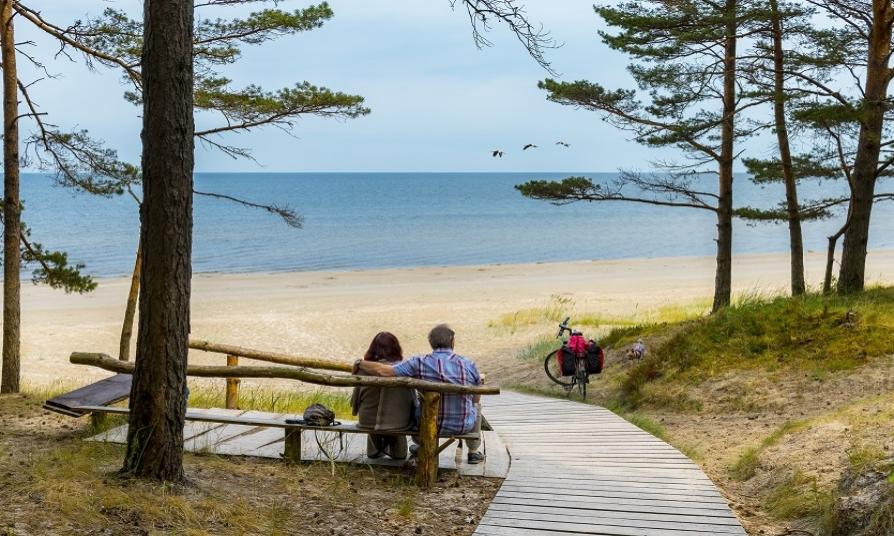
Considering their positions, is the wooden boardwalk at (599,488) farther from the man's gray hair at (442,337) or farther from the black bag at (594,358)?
the black bag at (594,358)

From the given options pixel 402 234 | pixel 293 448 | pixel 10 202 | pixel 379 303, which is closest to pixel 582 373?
pixel 293 448

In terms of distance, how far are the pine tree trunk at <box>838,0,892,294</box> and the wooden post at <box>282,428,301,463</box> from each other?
34.1 ft

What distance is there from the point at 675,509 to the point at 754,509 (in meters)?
1.01

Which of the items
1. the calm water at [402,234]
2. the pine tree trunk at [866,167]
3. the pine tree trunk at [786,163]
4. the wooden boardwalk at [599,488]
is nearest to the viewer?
the wooden boardwalk at [599,488]

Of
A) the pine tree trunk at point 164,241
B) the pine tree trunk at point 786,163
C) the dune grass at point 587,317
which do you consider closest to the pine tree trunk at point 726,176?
the pine tree trunk at point 786,163

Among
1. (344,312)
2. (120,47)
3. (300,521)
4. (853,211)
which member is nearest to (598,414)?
(300,521)

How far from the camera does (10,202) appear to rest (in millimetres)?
11039

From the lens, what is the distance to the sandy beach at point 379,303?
19.8 metres

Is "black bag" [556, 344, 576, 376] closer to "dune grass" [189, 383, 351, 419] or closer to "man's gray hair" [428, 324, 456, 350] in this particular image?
"dune grass" [189, 383, 351, 419]

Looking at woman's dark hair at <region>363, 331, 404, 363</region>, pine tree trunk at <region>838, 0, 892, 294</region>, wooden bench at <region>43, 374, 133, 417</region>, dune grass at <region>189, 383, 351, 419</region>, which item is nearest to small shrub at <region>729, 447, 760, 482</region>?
woman's dark hair at <region>363, 331, 404, 363</region>

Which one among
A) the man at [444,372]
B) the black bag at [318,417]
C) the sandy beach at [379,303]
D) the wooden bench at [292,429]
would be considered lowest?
the sandy beach at [379,303]

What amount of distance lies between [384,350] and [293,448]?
1085 millimetres

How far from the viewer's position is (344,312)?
25.2 meters

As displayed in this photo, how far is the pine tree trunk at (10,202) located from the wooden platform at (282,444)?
13.3ft
